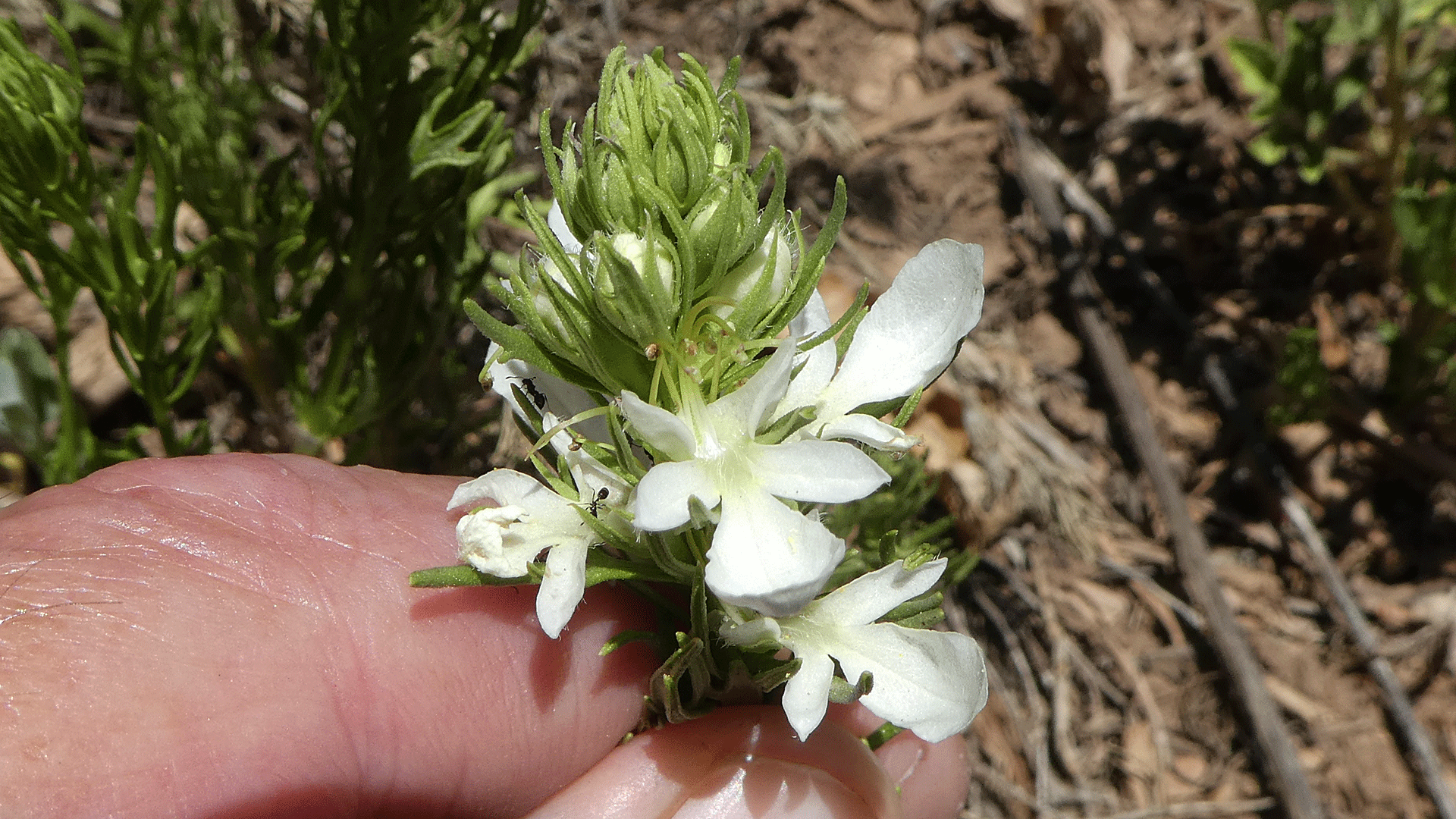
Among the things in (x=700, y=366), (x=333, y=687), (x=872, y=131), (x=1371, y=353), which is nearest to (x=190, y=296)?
(x=333, y=687)

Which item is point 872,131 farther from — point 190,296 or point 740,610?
point 740,610

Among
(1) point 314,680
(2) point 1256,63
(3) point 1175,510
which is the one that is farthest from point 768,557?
(2) point 1256,63

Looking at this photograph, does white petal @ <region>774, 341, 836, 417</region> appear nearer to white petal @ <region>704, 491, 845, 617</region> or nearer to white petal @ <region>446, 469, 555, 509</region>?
white petal @ <region>704, 491, 845, 617</region>

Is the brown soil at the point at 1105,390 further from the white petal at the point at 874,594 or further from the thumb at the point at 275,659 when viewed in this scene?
the white petal at the point at 874,594

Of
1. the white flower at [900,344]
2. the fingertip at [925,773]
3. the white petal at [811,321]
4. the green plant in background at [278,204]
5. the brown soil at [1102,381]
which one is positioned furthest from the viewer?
the brown soil at [1102,381]

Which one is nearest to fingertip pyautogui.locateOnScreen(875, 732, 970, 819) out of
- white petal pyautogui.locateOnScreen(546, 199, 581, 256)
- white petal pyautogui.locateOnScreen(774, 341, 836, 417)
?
white petal pyautogui.locateOnScreen(774, 341, 836, 417)

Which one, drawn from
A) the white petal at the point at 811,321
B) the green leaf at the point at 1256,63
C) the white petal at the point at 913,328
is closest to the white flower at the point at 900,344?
the white petal at the point at 913,328
